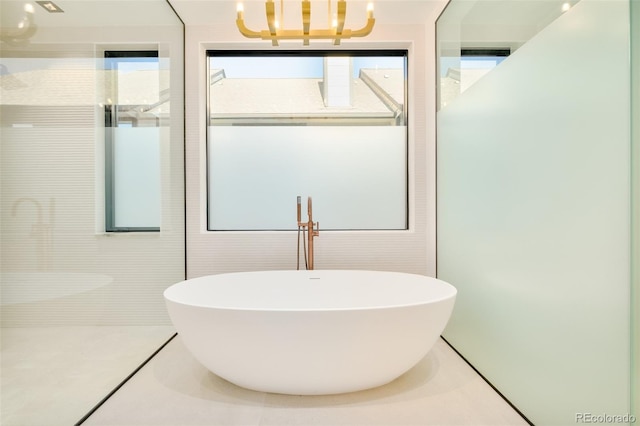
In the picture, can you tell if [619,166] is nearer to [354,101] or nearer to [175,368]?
[354,101]

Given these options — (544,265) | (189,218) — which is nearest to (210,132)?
(189,218)

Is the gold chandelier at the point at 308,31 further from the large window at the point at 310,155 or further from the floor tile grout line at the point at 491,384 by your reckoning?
the floor tile grout line at the point at 491,384

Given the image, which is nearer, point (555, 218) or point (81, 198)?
point (555, 218)

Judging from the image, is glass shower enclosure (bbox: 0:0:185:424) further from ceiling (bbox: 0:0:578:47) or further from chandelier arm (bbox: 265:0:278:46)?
chandelier arm (bbox: 265:0:278:46)

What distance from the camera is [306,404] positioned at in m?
1.62

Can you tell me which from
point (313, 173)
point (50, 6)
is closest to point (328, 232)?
point (313, 173)

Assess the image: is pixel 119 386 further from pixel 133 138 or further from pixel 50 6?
pixel 50 6

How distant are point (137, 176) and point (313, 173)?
125cm

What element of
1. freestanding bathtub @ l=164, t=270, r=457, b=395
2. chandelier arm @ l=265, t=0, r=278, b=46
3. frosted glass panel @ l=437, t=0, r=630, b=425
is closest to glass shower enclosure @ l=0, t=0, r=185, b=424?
freestanding bathtub @ l=164, t=270, r=457, b=395

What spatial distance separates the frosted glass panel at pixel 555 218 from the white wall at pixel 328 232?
2.13 feet

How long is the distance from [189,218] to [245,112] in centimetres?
94

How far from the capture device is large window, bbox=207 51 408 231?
280 cm

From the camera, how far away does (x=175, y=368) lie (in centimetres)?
201

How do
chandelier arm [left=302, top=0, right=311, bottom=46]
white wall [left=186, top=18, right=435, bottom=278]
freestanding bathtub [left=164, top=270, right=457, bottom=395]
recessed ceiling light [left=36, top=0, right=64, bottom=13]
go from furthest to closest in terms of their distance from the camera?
white wall [left=186, top=18, right=435, bottom=278] < chandelier arm [left=302, top=0, right=311, bottom=46] < freestanding bathtub [left=164, top=270, right=457, bottom=395] < recessed ceiling light [left=36, top=0, right=64, bottom=13]
